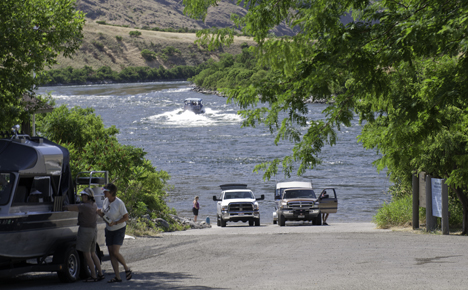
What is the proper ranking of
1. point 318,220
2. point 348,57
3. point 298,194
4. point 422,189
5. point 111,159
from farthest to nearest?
point 298,194
point 318,220
point 111,159
point 422,189
point 348,57

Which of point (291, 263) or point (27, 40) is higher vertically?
point (27, 40)

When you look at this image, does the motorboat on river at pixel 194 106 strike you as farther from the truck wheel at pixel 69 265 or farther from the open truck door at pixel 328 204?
the truck wheel at pixel 69 265

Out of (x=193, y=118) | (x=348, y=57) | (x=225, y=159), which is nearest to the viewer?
(x=348, y=57)

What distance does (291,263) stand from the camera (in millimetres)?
11734

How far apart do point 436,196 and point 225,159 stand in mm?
37672

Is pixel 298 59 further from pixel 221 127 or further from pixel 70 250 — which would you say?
pixel 221 127

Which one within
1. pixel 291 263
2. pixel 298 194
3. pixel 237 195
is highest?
pixel 291 263

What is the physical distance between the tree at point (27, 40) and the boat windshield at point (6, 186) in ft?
7.73

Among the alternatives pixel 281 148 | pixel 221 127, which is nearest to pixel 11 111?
pixel 281 148

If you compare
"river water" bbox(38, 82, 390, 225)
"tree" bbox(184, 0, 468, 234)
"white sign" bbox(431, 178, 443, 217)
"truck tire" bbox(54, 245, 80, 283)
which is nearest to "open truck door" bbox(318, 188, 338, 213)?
"river water" bbox(38, 82, 390, 225)

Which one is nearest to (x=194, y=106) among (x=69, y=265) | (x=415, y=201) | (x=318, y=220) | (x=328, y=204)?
(x=328, y=204)

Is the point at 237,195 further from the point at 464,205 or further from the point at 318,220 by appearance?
the point at 464,205

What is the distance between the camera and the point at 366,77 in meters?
8.05

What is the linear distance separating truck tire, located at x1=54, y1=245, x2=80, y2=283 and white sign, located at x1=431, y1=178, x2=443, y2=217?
1188 cm
